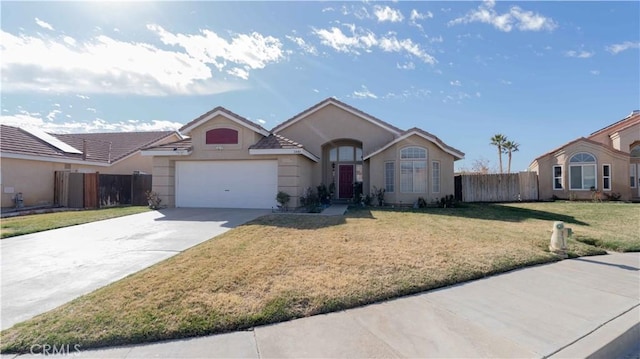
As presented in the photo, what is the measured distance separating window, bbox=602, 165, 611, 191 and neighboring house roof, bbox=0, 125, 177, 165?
31.2 metres

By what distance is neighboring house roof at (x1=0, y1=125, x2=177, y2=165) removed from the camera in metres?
16.5

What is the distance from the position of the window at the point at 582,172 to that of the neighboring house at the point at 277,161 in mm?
10961

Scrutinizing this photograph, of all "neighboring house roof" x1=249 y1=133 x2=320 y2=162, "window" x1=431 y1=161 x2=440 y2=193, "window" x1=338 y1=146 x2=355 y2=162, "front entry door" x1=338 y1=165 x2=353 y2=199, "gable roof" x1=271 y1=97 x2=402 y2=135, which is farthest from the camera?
"window" x1=338 y1=146 x2=355 y2=162

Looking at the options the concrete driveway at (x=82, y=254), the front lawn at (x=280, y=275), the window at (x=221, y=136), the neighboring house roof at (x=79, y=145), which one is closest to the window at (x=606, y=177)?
the front lawn at (x=280, y=275)

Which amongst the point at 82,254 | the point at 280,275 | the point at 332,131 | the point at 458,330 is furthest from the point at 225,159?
the point at 458,330

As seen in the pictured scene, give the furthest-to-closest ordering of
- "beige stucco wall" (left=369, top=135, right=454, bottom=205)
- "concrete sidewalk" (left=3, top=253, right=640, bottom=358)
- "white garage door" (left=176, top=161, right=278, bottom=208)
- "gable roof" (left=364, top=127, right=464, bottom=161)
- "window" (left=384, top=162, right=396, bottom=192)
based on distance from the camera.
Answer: "window" (left=384, top=162, right=396, bottom=192) < "beige stucco wall" (left=369, top=135, right=454, bottom=205) < "gable roof" (left=364, top=127, right=464, bottom=161) < "white garage door" (left=176, top=161, right=278, bottom=208) < "concrete sidewalk" (left=3, top=253, right=640, bottom=358)

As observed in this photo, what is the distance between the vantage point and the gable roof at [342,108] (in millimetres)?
18391

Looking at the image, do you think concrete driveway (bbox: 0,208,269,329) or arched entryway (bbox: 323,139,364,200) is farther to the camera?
arched entryway (bbox: 323,139,364,200)

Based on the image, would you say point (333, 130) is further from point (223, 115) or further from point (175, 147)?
point (175, 147)

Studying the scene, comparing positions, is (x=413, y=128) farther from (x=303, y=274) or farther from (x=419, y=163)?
(x=303, y=274)

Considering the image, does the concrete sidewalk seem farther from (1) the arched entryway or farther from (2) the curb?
(1) the arched entryway

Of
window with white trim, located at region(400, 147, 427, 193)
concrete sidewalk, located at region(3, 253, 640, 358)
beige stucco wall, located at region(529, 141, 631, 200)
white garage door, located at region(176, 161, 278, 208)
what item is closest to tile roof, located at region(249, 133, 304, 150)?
white garage door, located at region(176, 161, 278, 208)

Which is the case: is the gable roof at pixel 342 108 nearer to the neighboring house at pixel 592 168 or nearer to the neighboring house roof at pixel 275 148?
the neighboring house roof at pixel 275 148

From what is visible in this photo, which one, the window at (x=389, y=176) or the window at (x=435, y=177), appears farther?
the window at (x=389, y=176)
